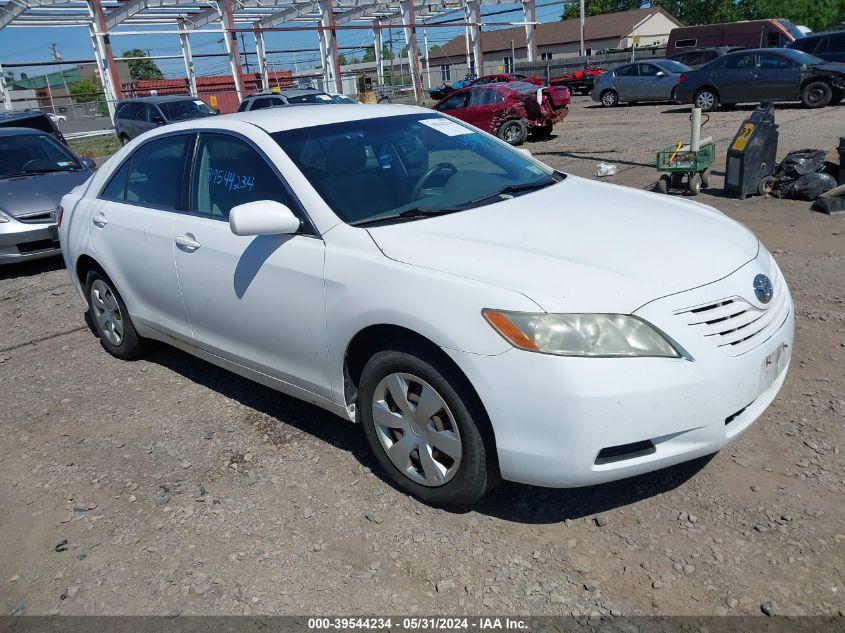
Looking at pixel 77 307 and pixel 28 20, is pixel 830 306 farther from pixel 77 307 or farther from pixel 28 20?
pixel 28 20

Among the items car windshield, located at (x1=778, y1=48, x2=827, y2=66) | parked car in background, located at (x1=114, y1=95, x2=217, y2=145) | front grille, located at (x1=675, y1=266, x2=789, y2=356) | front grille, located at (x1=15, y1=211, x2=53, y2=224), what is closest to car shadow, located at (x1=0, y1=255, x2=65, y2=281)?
front grille, located at (x1=15, y1=211, x2=53, y2=224)

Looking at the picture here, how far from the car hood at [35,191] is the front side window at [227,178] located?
187 inches

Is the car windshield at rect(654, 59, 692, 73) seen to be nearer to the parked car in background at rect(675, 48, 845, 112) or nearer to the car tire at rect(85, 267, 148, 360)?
the parked car in background at rect(675, 48, 845, 112)

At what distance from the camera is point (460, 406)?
9.28ft

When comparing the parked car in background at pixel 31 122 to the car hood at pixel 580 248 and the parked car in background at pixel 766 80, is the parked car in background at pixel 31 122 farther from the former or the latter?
the parked car in background at pixel 766 80

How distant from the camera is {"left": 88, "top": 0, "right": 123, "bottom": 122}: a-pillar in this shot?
27.5 metres

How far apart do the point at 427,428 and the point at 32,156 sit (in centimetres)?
810

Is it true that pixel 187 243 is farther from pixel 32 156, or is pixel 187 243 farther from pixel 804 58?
pixel 804 58

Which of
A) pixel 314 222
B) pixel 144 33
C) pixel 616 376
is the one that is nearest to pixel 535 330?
pixel 616 376

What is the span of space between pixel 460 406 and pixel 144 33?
33.2 meters

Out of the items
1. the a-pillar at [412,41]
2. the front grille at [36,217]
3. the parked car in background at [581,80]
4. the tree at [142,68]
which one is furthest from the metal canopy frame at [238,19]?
the tree at [142,68]

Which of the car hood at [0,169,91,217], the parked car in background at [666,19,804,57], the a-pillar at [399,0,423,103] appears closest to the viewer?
the car hood at [0,169,91,217]

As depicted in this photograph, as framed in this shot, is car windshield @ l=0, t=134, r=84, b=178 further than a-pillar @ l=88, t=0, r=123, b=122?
No

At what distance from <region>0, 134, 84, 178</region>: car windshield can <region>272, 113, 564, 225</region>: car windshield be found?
6467 mm
